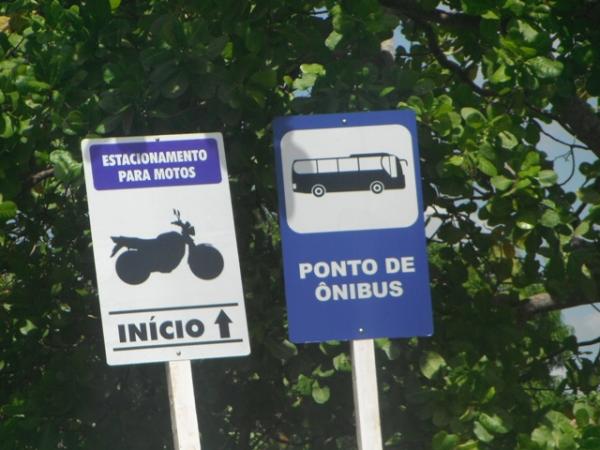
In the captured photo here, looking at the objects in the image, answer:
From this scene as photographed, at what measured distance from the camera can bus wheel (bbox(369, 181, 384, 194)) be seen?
406 centimetres

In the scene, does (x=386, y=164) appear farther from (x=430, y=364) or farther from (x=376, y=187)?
(x=430, y=364)

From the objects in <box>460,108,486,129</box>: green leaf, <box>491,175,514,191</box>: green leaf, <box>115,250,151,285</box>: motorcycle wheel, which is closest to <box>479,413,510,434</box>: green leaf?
<box>491,175,514,191</box>: green leaf

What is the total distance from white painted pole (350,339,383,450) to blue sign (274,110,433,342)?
0.06 metres

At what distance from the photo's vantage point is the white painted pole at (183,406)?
4.08m

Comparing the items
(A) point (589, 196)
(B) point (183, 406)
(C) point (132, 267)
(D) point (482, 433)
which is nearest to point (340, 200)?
(C) point (132, 267)

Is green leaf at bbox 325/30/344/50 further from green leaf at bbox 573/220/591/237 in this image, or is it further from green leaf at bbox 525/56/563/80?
green leaf at bbox 573/220/591/237

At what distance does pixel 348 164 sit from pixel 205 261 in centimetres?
54

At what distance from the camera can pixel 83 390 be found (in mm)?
5883

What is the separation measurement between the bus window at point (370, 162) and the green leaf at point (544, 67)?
1.12m

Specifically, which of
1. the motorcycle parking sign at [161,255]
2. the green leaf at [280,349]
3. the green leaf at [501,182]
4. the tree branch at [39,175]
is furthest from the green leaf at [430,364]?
the tree branch at [39,175]

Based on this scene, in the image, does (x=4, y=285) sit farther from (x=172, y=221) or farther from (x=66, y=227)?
(x=172, y=221)

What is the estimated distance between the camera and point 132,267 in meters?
4.03

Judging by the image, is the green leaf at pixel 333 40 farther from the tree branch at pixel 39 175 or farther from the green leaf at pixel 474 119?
the tree branch at pixel 39 175

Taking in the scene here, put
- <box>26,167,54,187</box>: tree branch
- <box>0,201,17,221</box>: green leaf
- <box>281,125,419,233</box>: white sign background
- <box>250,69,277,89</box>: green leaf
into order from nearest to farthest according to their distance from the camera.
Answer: <box>281,125,419,233</box>: white sign background, <box>250,69,277,89</box>: green leaf, <box>0,201,17,221</box>: green leaf, <box>26,167,54,187</box>: tree branch
